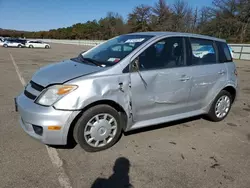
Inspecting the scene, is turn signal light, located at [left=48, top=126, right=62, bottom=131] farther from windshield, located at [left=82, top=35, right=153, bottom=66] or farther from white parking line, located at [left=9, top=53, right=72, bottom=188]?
windshield, located at [left=82, top=35, right=153, bottom=66]

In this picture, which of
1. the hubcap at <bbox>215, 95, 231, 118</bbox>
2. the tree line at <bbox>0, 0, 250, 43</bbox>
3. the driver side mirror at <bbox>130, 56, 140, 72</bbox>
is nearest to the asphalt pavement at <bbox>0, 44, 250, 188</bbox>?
the hubcap at <bbox>215, 95, 231, 118</bbox>

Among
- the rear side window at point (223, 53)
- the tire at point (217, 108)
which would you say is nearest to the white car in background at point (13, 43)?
the rear side window at point (223, 53)

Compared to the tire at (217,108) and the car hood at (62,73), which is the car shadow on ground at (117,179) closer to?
the car hood at (62,73)

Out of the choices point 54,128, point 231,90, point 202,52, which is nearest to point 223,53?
point 202,52

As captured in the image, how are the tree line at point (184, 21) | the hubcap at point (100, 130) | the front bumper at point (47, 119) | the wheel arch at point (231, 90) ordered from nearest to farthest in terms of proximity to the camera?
the front bumper at point (47, 119) → the hubcap at point (100, 130) → the wheel arch at point (231, 90) → the tree line at point (184, 21)

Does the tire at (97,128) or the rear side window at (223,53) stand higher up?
the rear side window at (223,53)

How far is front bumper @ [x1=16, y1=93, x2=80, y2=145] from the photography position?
264 cm

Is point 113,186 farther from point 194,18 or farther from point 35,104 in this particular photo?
point 194,18

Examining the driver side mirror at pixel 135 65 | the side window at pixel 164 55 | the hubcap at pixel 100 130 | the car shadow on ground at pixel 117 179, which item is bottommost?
the car shadow on ground at pixel 117 179

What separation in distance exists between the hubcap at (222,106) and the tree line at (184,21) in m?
27.8

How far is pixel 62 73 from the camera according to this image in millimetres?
2959

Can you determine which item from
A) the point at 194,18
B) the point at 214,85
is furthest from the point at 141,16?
the point at 214,85

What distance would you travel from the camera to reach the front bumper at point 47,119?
264 cm

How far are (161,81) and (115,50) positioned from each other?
3.03 ft
